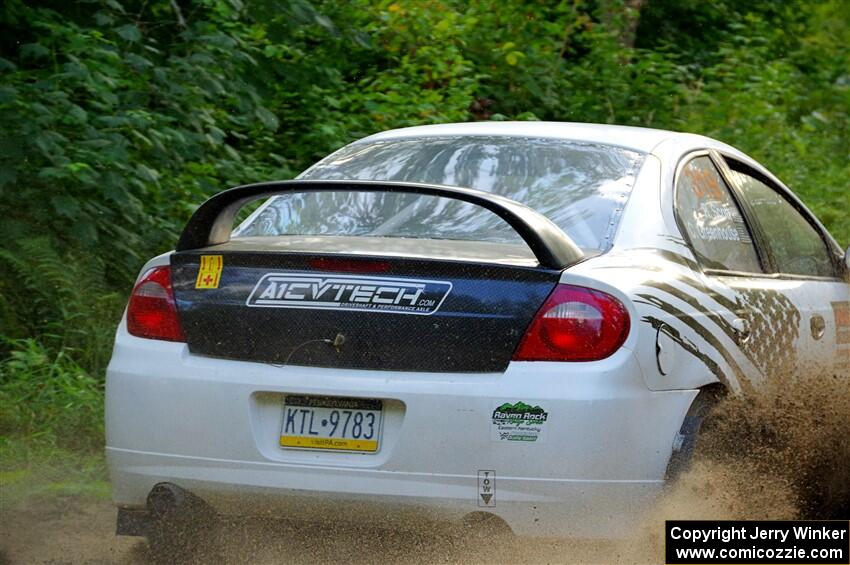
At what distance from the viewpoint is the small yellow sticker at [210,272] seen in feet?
13.0

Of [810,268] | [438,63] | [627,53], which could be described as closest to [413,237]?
[810,268]

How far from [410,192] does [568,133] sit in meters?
1.26

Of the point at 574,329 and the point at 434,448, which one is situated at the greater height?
the point at 574,329

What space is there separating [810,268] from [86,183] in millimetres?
3905

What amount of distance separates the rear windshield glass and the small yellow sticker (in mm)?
566

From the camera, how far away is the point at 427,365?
12.1ft

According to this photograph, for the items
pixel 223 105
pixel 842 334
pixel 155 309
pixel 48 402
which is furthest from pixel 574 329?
pixel 223 105

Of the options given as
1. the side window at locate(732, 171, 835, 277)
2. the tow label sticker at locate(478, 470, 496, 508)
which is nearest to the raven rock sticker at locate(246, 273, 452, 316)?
the tow label sticker at locate(478, 470, 496, 508)

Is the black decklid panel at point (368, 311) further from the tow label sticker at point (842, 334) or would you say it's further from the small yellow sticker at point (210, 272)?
the tow label sticker at point (842, 334)

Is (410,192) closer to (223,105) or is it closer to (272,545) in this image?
(272,545)

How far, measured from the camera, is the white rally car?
11.8 feet

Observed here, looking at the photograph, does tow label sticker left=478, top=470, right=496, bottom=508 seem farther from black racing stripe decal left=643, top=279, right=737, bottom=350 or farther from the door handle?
the door handle

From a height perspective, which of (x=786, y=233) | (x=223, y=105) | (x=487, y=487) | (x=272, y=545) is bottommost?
(x=223, y=105)

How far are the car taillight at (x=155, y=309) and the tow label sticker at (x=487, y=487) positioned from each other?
1040mm
